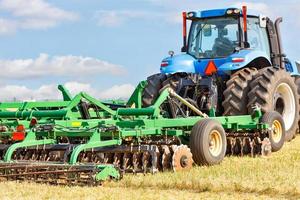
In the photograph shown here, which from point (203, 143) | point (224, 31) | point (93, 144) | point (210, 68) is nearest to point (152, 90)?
point (210, 68)

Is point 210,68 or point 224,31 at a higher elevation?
point 224,31

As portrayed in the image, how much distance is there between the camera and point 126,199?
5.43 metres

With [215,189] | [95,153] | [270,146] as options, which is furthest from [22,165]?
[270,146]

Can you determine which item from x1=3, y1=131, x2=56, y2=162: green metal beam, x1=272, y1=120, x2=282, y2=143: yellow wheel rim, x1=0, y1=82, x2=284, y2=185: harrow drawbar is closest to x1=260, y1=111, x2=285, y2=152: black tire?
x1=272, y1=120, x2=282, y2=143: yellow wheel rim

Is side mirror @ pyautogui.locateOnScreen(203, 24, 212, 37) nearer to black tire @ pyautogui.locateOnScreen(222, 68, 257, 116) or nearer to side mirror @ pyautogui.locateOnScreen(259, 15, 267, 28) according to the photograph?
side mirror @ pyautogui.locateOnScreen(259, 15, 267, 28)

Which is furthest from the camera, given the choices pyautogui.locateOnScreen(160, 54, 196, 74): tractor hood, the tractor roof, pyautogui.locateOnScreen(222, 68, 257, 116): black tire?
the tractor roof

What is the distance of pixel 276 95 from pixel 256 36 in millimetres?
1183

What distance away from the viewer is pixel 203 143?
7.25 meters

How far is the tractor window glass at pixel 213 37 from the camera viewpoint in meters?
10.3

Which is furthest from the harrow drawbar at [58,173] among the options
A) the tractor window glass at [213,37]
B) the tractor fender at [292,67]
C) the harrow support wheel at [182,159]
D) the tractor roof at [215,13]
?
the tractor fender at [292,67]

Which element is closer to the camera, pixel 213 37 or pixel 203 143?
pixel 203 143

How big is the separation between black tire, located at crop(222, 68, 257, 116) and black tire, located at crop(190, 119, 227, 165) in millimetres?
1950

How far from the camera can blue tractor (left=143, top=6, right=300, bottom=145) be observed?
9.45 m

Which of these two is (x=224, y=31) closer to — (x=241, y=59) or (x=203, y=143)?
(x=241, y=59)
